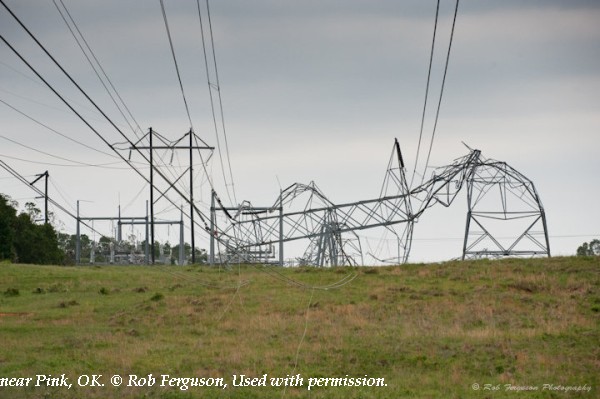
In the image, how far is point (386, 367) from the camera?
30078mm

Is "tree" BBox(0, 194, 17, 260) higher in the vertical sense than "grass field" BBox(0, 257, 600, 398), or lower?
higher

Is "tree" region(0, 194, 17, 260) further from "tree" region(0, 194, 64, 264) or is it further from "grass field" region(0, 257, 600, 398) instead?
"grass field" region(0, 257, 600, 398)

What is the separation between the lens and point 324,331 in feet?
117

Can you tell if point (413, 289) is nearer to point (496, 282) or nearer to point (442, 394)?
point (496, 282)

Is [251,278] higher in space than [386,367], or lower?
higher

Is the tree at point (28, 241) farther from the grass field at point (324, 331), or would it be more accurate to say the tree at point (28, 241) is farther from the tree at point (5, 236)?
the grass field at point (324, 331)

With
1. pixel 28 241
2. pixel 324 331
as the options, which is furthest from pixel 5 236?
pixel 324 331

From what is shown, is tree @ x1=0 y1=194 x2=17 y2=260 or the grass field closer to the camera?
the grass field

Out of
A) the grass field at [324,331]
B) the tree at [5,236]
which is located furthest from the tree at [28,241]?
the grass field at [324,331]

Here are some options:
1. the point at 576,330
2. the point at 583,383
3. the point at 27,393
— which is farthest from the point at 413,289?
the point at 27,393

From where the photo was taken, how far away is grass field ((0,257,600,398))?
2764 cm

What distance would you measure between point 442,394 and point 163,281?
103 feet

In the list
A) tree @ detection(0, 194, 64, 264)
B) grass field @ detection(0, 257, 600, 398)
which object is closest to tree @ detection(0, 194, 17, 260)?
tree @ detection(0, 194, 64, 264)

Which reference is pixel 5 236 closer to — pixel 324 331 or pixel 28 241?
pixel 28 241
